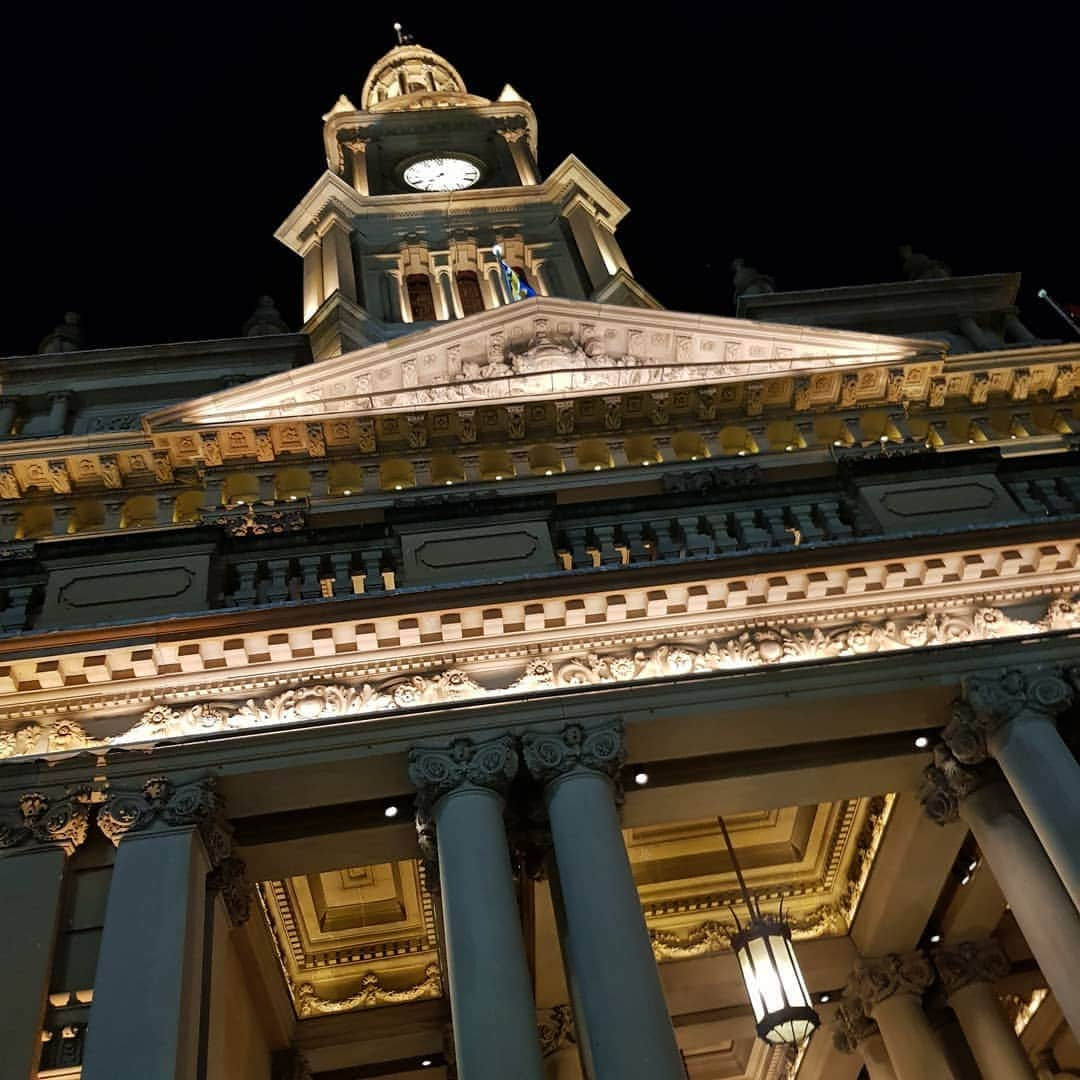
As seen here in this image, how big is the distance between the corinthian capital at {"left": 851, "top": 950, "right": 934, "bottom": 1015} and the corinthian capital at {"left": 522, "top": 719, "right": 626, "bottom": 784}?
18.0 ft

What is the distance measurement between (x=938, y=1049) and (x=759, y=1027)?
4381 mm

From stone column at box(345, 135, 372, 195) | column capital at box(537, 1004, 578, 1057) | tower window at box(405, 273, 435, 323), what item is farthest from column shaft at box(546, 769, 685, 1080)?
stone column at box(345, 135, 372, 195)

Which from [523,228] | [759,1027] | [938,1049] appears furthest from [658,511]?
[523,228]

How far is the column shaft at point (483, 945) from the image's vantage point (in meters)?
9.62

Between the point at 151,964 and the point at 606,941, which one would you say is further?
the point at 606,941

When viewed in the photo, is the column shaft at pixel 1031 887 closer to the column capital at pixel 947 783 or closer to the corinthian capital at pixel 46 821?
the column capital at pixel 947 783

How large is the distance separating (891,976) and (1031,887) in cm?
385

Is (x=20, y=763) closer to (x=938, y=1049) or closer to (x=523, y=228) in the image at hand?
(x=938, y=1049)

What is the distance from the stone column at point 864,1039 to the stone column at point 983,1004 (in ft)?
3.58

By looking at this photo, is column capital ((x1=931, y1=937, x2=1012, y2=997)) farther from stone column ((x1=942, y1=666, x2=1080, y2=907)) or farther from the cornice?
the cornice

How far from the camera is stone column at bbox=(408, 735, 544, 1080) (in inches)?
380

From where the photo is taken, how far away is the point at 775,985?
37.6 feet

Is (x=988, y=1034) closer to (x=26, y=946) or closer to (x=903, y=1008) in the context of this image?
(x=903, y=1008)

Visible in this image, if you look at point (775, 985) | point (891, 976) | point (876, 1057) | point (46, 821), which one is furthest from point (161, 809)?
point (876, 1057)
